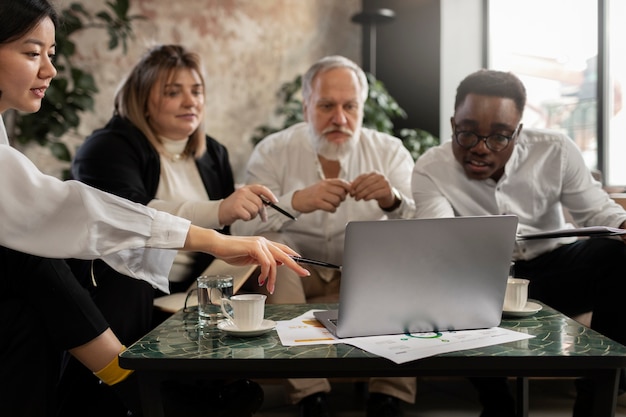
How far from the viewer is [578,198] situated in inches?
94.1

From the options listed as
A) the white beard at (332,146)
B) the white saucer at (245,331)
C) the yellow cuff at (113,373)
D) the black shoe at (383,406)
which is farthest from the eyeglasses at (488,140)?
the yellow cuff at (113,373)

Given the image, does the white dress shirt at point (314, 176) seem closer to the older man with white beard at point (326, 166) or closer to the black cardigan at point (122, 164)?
the older man with white beard at point (326, 166)

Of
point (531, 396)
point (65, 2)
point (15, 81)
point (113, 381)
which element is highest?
Result: point (65, 2)

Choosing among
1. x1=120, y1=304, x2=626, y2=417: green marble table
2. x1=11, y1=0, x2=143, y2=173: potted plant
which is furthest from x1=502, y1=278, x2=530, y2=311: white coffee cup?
x1=11, y1=0, x2=143, y2=173: potted plant

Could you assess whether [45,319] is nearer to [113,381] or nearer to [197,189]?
[113,381]

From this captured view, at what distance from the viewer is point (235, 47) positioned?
4.87 metres

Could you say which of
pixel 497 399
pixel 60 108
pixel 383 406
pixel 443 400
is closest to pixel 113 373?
pixel 383 406

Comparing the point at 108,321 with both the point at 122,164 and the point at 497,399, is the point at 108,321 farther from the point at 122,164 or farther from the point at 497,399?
the point at 497,399

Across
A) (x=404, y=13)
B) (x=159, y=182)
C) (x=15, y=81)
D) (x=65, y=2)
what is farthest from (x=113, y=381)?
(x=404, y=13)

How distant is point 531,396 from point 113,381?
1.62m

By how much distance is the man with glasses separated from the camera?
215 cm

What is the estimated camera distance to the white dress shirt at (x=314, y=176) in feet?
9.06

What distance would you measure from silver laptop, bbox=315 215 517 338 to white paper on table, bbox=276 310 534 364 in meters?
0.02

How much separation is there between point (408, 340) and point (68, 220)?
73 centimetres
